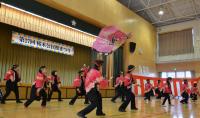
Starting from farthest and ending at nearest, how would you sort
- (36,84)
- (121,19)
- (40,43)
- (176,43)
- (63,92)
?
(176,43) < (121,19) < (63,92) < (40,43) < (36,84)

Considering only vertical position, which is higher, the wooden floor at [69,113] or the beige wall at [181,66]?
the beige wall at [181,66]

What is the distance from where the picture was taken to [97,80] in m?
5.00

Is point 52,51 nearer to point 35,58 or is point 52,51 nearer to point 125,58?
point 35,58

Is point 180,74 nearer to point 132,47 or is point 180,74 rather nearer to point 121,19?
point 132,47

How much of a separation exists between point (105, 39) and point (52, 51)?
939 cm

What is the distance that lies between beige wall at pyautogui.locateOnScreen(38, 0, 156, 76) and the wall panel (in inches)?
101

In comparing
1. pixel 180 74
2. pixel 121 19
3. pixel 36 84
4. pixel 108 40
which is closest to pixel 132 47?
pixel 121 19

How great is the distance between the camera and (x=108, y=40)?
5836 mm

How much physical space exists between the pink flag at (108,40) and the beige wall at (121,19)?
7.95 metres

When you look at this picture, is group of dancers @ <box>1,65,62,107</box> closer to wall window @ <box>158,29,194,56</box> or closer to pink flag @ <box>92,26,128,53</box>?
pink flag @ <box>92,26,128,53</box>

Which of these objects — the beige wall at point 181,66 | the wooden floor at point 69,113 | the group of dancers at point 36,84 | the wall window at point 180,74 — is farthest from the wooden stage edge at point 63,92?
the wall window at point 180,74

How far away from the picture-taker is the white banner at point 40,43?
39.9 ft

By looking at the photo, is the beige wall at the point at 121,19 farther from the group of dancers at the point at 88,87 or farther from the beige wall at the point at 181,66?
the group of dancers at the point at 88,87

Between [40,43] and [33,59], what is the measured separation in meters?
1.33
